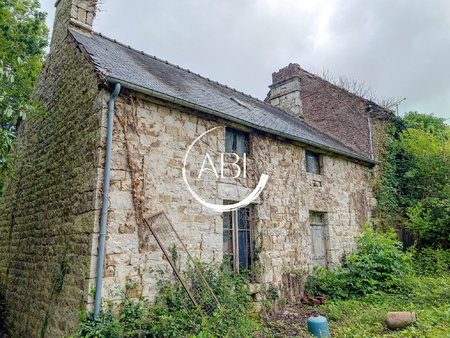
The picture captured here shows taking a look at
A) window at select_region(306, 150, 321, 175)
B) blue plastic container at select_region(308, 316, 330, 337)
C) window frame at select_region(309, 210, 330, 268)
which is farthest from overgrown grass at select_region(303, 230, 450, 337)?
window at select_region(306, 150, 321, 175)

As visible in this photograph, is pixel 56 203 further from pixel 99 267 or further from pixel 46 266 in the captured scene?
pixel 99 267

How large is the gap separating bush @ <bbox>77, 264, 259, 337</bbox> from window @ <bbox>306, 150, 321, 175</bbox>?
4.20m

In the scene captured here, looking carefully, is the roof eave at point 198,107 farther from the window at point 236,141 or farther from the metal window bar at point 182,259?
the metal window bar at point 182,259

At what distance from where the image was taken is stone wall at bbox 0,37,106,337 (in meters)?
4.76

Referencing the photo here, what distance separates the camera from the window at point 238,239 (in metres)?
6.29

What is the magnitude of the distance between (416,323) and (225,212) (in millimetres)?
3515

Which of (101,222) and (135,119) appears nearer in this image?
(101,222)

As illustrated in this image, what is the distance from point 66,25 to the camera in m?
7.12

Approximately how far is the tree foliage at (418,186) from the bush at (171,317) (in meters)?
7.18

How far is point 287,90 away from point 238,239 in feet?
27.9

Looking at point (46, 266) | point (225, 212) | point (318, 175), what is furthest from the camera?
point (318, 175)

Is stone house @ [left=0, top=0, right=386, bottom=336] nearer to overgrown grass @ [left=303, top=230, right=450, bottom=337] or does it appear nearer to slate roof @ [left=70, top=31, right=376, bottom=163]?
slate roof @ [left=70, top=31, right=376, bottom=163]

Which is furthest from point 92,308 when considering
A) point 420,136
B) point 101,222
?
point 420,136

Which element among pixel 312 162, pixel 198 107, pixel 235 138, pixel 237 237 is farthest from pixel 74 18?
pixel 312 162
